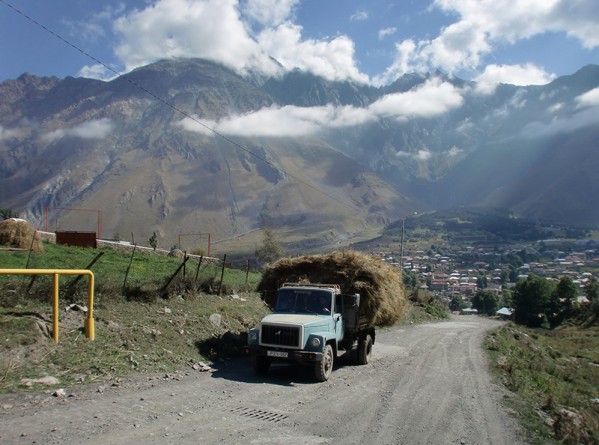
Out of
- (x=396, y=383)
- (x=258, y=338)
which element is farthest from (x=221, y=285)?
(x=396, y=383)

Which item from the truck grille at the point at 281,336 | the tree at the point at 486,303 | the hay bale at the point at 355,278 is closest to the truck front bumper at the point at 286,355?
→ the truck grille at the point at 281,336

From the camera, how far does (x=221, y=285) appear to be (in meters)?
20.5

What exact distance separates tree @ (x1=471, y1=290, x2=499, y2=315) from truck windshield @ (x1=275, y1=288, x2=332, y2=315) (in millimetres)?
75724

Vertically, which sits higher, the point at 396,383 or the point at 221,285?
the point at 221,285

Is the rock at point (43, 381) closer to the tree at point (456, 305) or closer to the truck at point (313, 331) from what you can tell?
the truck at point (313, 331)

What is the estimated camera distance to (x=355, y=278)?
1516cm

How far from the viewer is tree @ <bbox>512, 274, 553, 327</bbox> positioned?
6544cm

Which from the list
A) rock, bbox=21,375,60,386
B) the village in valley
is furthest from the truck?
the village in valley

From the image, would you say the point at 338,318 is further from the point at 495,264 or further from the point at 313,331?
the point at 495,264

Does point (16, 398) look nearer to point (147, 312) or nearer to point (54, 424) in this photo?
point (54, 424)

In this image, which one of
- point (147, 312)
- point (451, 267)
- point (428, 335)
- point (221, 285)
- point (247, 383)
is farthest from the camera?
point (451, 267)

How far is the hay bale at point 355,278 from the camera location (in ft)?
49.0

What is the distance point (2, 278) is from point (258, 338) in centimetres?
733

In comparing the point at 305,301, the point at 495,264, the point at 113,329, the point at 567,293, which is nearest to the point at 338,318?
the point at 305,301
